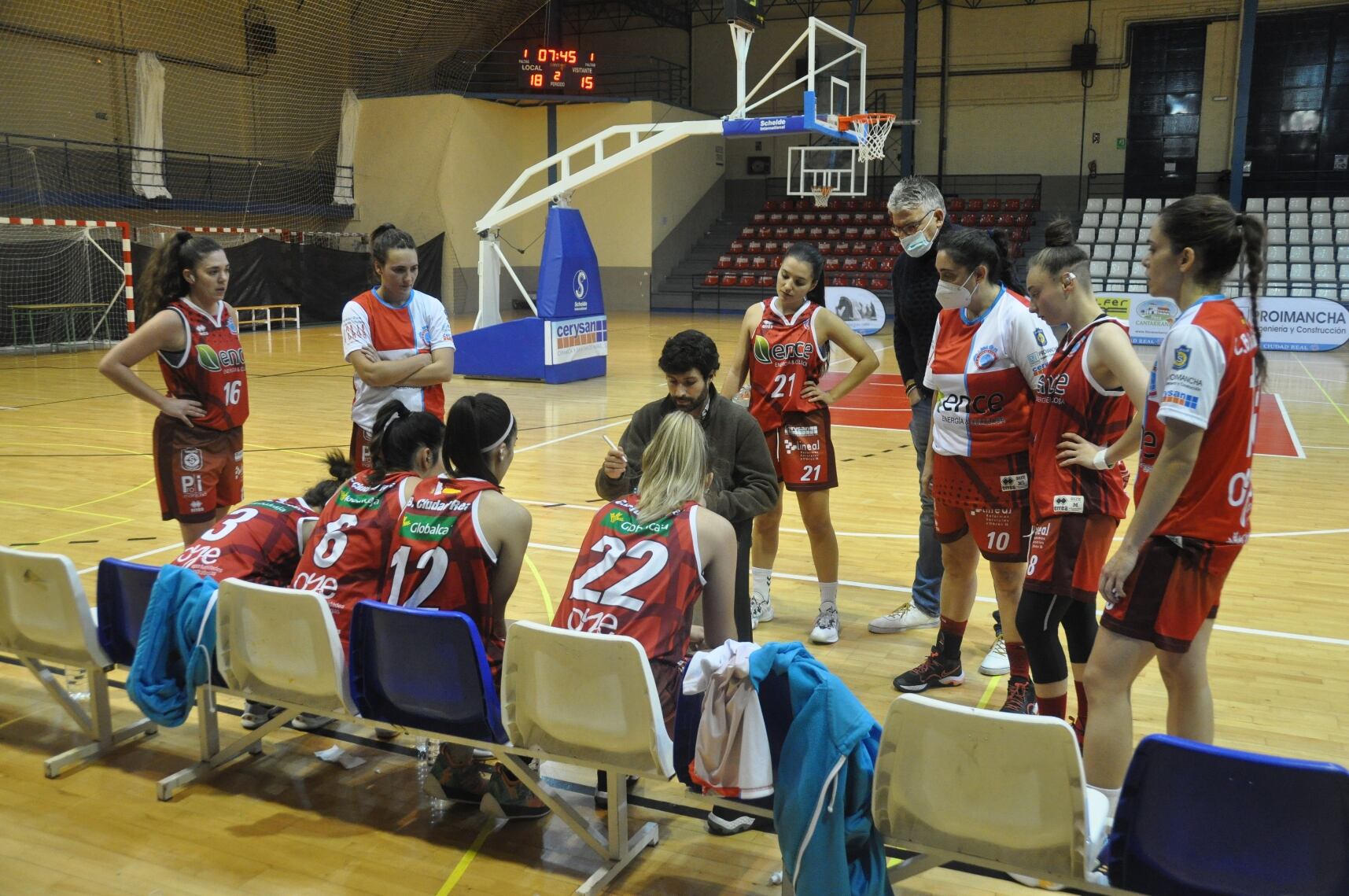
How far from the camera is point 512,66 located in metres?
24.8

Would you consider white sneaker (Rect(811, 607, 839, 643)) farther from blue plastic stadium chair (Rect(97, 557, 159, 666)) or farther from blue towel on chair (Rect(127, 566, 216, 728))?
blue plastic stadium chair (Rect(97, 557, 159, 666))

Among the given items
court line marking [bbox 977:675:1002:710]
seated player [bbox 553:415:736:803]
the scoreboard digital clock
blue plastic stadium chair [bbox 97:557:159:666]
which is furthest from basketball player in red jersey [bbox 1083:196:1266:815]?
the scoreboard digital clock

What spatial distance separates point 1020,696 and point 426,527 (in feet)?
6.86

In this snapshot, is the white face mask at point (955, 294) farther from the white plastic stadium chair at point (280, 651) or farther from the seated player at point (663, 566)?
the white plastic stadium chair at point (280, 651)

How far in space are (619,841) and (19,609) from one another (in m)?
2.04

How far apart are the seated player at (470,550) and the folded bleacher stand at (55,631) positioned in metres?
1.00

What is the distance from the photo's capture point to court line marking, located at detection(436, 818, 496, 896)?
9.02ft

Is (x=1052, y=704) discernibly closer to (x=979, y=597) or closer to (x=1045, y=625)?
(x=1045, y=625)

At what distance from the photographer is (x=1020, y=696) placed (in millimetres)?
3689

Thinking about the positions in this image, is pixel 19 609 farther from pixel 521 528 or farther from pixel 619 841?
pixel 619 841

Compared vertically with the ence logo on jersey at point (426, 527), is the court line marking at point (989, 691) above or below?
below

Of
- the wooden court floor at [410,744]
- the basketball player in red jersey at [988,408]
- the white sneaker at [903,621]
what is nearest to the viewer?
the wooden court floor at [410,744]

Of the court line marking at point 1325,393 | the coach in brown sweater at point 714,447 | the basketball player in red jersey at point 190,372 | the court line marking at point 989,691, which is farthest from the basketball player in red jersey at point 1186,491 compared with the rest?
the court line marking at point 1325,393

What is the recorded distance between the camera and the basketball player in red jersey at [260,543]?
3410 millimetres
